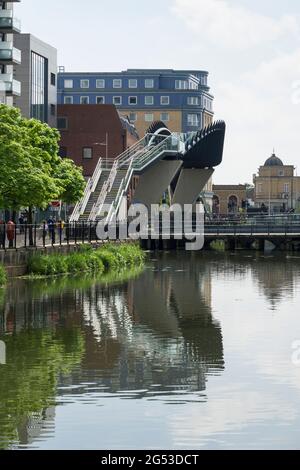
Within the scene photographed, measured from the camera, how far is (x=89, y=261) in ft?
250

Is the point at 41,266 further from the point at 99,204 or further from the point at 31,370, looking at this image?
the point at 99,204

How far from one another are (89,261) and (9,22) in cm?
3265

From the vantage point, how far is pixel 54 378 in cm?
3125

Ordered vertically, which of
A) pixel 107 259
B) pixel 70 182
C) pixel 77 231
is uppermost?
pixel 70 182

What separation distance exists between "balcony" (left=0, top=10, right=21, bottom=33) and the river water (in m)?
45.2

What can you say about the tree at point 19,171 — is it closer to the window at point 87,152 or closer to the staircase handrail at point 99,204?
the staircase handrail at point 99,204

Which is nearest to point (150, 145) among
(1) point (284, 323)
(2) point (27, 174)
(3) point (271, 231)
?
(3) point (271, 231)

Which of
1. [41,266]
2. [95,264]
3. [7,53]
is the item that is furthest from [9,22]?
Answer: [41,266]

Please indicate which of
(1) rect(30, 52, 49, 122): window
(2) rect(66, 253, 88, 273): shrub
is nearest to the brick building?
(1) rect(30, 52, 49, 122): window

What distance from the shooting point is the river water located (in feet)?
81.4

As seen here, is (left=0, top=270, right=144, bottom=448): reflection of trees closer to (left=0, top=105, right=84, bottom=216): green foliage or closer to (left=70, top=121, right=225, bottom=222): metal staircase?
(left=0, top=105, right=84, bottom=216): green foliage
